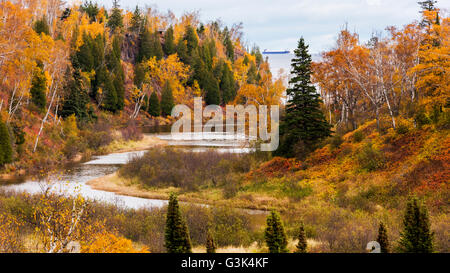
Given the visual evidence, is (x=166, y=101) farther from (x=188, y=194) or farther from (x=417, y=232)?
(x=417, y=232)

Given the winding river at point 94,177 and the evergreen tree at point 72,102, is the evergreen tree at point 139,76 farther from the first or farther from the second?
the winding river at point 94,177

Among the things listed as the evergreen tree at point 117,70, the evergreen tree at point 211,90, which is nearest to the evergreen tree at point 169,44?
the evergreen tree at point 211,90

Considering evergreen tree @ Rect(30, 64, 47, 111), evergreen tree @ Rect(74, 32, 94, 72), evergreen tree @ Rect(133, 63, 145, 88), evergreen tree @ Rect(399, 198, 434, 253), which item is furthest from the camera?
evergreen tree @ Rect(133, 63, 145, 88)

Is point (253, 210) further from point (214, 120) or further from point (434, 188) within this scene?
point (214, 120)

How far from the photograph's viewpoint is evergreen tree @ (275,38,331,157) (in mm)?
26969

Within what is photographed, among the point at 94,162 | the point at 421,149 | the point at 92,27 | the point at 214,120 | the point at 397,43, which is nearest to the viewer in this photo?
the point at 421,149

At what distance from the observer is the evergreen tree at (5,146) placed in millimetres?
31844

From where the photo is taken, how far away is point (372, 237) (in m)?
12.9

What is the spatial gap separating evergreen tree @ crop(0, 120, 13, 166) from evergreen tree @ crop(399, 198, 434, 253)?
32.0 meters

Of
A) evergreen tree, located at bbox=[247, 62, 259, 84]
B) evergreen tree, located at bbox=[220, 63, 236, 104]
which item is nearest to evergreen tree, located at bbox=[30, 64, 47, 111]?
evergreen tree, located at bbox=[220, 63, 236, 104]

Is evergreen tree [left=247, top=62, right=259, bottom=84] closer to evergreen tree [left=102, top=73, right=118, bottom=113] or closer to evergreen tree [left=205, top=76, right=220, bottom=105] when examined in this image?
evergreen tree [left=205, top=76, right=220, bottom=105]
